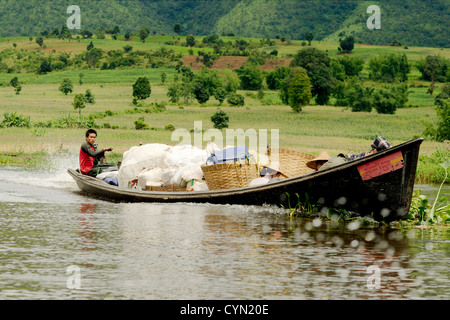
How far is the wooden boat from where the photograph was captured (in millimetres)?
12336

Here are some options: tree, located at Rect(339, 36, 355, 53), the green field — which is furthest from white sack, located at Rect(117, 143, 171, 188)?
tree, located at Rect(339, 36, 355, 53)

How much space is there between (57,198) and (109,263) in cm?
839

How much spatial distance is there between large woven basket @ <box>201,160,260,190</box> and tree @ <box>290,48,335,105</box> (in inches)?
3374

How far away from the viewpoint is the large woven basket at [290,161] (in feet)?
49.6

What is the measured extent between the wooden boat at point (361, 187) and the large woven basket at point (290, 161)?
1.12 meters

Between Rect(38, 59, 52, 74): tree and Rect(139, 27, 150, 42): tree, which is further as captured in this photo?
Rect(139, 27, 150, 42): tree

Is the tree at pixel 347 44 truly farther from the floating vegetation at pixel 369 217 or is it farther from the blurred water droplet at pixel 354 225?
the blurred water droplet at pixel 354 225

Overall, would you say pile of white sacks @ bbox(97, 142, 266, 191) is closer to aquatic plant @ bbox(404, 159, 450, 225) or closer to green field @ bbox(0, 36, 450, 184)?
aquatic plant @ bbox(404, 159, 450, 225)

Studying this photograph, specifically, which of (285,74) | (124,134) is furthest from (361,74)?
(124,134)

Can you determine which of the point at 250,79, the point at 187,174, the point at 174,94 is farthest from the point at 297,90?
the point at 187,174

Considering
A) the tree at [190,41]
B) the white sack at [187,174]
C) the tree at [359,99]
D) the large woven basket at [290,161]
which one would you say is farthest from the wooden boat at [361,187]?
the tree at [190,41]

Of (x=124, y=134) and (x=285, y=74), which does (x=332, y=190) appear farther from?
(x=285, y=74)

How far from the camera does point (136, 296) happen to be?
25.2 ft

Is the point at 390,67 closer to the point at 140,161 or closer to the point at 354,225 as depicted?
the point at 140,161
